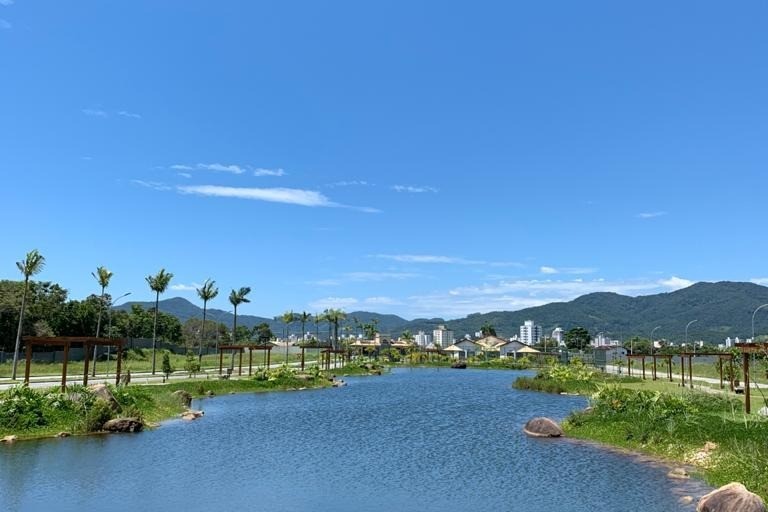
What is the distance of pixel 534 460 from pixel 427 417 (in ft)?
56.8

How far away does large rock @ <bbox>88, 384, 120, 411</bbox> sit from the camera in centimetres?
3497

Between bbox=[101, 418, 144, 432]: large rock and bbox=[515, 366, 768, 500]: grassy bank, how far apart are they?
24095 mm

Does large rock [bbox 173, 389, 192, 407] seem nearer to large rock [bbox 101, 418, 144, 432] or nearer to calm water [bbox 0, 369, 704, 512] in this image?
calm water [bbox 0, 369, 704, 512]

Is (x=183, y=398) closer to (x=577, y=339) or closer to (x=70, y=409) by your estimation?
(x=70, y=409)

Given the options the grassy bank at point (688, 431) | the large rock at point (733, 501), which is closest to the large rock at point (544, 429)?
the grassy bank at point (688, 431)

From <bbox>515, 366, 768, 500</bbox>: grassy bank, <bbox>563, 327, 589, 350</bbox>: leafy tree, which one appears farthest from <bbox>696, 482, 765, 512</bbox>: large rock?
<bbox>563, 327, 589, 350</bbox>: leafy tree

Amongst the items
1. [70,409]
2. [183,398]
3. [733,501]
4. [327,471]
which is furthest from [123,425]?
[733,501]

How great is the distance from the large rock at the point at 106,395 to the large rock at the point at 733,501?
3000 centimetres

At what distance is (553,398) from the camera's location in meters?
58.6

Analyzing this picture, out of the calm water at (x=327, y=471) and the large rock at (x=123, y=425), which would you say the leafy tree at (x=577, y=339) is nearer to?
the calm water at (x=327, y=471)

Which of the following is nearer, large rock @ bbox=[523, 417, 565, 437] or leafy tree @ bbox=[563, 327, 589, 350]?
large rock @ bbox=[523, 417, 565, 437]

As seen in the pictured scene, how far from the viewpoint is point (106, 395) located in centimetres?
3541

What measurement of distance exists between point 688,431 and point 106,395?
3089 cm

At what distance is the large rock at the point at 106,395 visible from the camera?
3497 centimetres
